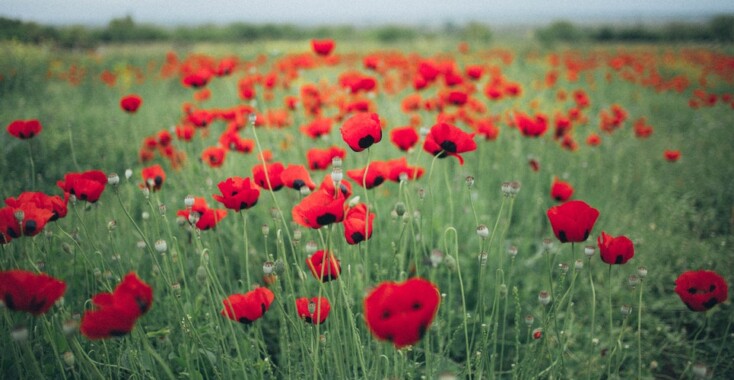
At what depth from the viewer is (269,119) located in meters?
3.41

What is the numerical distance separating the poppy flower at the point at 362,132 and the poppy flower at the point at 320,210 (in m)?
0.22

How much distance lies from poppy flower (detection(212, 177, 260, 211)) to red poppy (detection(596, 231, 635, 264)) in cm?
112

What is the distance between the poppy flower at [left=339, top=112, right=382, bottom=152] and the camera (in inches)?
51.7

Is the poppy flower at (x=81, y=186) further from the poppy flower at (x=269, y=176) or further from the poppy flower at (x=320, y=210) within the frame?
the poppy flower at (x=320, y=210)

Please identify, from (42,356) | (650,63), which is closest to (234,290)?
(42,356)

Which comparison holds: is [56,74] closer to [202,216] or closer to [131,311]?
[202,216]

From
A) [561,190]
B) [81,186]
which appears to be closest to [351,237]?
[81,186]

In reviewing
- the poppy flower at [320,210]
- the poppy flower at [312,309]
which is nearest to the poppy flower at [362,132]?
the poppy flower at [320,210]

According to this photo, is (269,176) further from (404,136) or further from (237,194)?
(404,136)

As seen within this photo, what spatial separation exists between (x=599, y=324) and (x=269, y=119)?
8.87 ft

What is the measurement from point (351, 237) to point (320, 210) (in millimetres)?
172

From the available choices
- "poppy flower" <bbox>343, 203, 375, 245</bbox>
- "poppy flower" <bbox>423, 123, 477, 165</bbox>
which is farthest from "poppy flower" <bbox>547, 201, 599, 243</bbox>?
"poppy flower" <bbox>343, 203, 375, 245</bbox>

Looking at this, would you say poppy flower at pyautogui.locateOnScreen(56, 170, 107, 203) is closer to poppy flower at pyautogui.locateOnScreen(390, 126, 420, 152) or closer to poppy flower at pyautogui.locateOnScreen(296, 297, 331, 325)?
poppy flower at pyautogui.locateOnScreen(296, 297, 331, 325)

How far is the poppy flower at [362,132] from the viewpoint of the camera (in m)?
1.31
